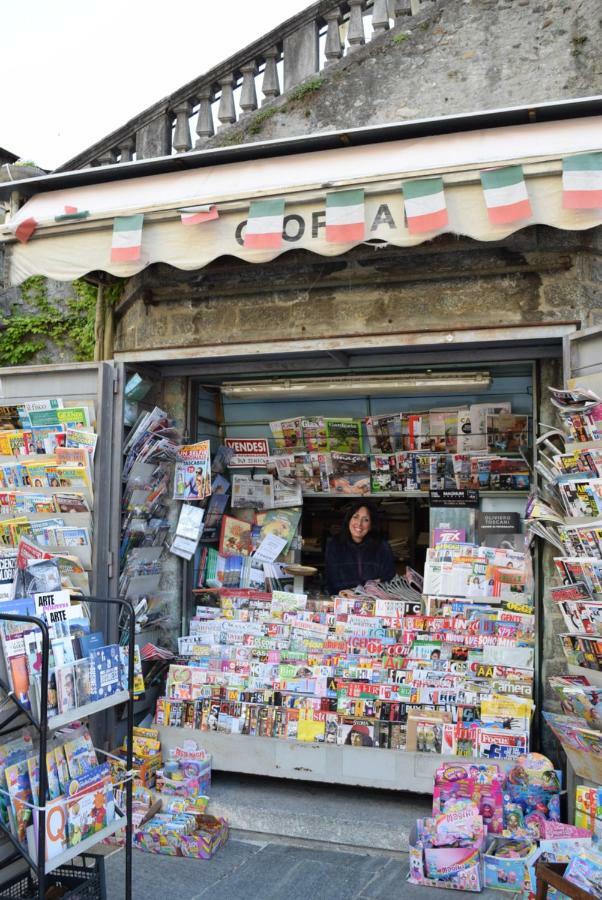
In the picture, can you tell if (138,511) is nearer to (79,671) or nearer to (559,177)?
(79,671)

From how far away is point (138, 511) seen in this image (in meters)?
5.39

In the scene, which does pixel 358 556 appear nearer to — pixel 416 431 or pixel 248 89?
pixel 416 431

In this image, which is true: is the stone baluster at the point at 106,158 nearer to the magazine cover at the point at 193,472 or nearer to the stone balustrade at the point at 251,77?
the stone balustrade at the point at 251,77

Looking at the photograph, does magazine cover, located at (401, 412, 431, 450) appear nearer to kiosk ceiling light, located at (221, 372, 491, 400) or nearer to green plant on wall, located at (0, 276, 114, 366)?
kiosk ceiling light, located at (221, 372, 491, 400)

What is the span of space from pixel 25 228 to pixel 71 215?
306mm

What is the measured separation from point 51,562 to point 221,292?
2.22 m

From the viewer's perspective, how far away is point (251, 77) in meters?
6.07

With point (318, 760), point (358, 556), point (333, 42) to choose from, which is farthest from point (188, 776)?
point (333, 42)

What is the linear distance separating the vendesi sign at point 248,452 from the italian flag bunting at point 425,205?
2303 millimetres

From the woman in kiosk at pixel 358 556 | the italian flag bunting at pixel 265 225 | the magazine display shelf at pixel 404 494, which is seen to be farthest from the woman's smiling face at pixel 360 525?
the italian flag bunting at pixel 265 225

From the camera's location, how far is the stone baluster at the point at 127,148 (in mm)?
6293

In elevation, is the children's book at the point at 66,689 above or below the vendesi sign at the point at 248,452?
below

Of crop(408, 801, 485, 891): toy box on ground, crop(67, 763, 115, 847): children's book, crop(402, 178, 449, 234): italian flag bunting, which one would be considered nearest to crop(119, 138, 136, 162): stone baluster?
crop(402, 178, 449, 234): italian flag bunting

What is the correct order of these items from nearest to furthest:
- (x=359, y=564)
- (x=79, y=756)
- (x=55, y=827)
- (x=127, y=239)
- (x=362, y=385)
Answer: (x=55, y=827)
(x=79, y=756)
(x=127, y=239)
(x=362, y=385)
(x=359, y=564)
